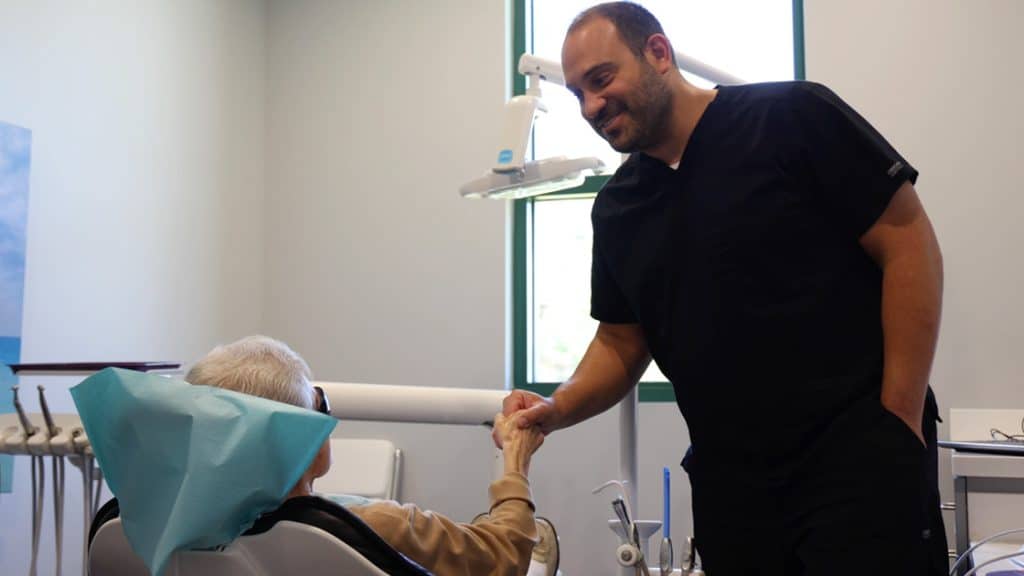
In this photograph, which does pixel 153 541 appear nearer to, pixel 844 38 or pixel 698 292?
pixel 698 292

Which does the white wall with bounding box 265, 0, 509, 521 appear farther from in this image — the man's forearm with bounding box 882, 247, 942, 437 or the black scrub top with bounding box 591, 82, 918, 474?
the man's forearm with bounding box 882, 247, 942, 437

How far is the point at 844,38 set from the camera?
11.6 feet

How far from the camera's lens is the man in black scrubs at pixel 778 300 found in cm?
132

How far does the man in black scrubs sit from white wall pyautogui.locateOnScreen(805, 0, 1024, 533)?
6.99ft

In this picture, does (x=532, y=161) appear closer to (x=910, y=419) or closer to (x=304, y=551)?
(x=910, y=419)

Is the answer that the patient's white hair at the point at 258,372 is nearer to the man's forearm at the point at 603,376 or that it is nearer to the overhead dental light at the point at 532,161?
the man's forearm at the point at 603,376

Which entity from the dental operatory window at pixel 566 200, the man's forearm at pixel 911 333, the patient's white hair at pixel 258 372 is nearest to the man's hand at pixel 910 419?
the man's forearm at pixel 911 333

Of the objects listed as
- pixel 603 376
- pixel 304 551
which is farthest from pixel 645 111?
pixel 304 551

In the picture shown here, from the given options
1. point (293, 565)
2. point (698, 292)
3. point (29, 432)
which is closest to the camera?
point (293, 565)

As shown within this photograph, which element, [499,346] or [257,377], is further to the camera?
[499,346]

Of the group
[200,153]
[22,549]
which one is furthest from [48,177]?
[22,549]

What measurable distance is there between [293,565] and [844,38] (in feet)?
9.94

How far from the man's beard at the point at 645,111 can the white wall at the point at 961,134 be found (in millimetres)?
2183

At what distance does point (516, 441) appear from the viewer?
61.1 inches
